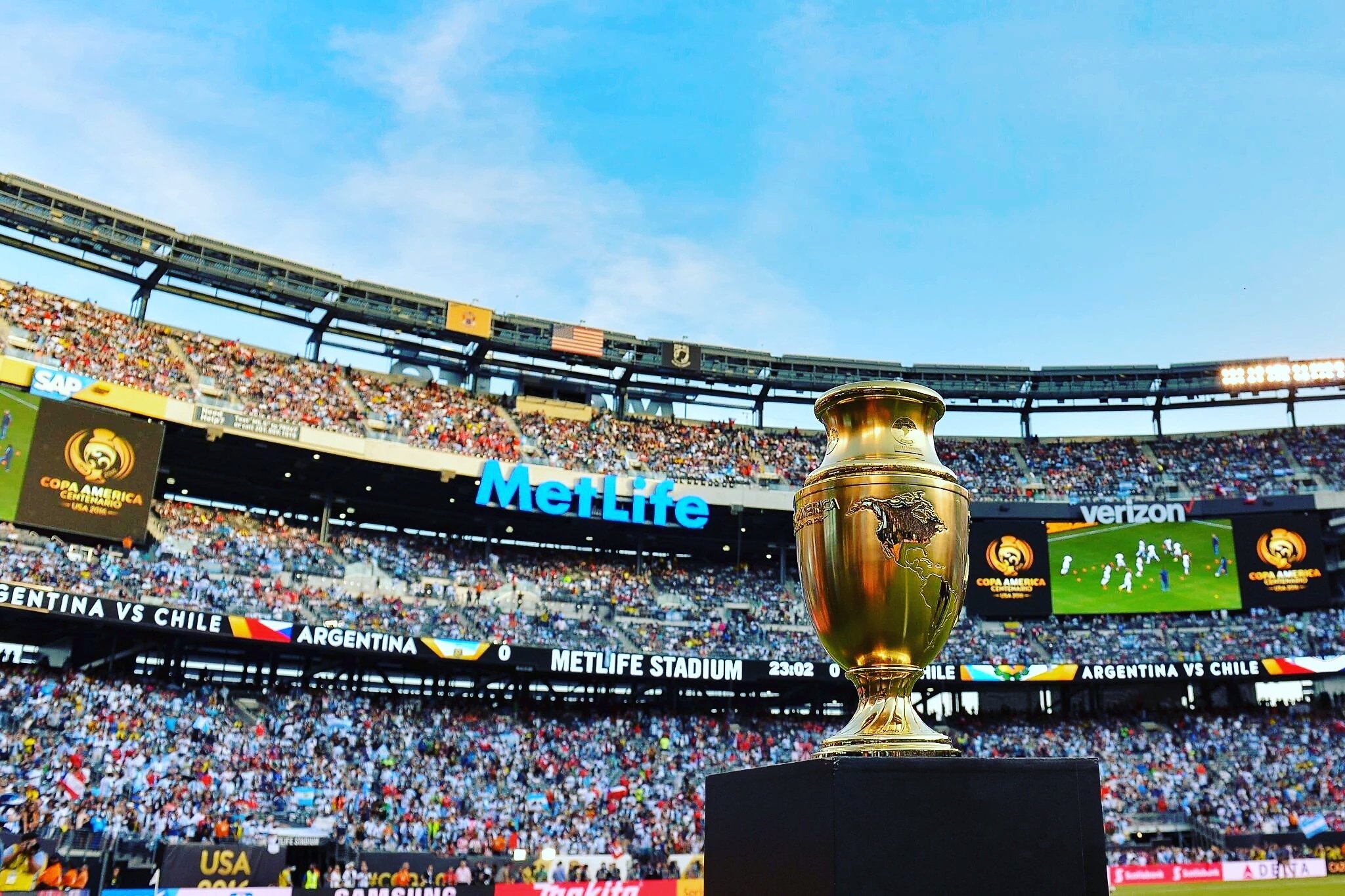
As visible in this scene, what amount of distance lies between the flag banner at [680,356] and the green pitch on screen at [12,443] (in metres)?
23.6

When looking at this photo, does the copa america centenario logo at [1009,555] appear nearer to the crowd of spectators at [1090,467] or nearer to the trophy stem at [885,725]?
the crowd of spectators at [1090,467]

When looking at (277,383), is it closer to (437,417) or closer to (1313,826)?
(437,417)

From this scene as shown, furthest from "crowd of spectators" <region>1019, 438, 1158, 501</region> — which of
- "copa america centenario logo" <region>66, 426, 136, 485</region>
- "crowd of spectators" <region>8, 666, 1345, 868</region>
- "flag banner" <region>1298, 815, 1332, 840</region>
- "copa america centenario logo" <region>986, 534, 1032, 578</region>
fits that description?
"copa america centenario logo" <region>66, 426, 136, 485</region>

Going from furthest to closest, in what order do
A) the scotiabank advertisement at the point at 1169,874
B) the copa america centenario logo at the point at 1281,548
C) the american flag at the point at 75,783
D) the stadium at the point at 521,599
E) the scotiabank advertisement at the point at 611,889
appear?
the copa america centenario logo at the point at 1281,548 < the scotiabank advertisement at the point at 1169,874 < the stadium at the point at 521,599 < the scotiabank advertisement at the point at 611,889 < the american flag at the point at 75,783

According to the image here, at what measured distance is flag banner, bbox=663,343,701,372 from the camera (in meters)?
45.1

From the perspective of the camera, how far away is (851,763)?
3291 millimetres

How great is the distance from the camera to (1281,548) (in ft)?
139

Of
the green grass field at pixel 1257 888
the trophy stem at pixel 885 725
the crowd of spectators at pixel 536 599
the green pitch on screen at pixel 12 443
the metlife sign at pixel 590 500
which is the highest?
the metlife sign at pixel 590 500

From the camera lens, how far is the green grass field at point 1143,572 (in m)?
42.6

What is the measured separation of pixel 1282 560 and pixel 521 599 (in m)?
30.5

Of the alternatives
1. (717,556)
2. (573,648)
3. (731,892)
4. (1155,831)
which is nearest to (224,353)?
(573,648)

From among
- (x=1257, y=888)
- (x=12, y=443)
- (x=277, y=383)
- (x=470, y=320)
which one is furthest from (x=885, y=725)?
(x=470, y=320)

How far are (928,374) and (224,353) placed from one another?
97.1ft

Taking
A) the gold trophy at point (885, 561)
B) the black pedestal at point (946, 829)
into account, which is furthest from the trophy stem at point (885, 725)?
the black pedestal at point (946, 829)
